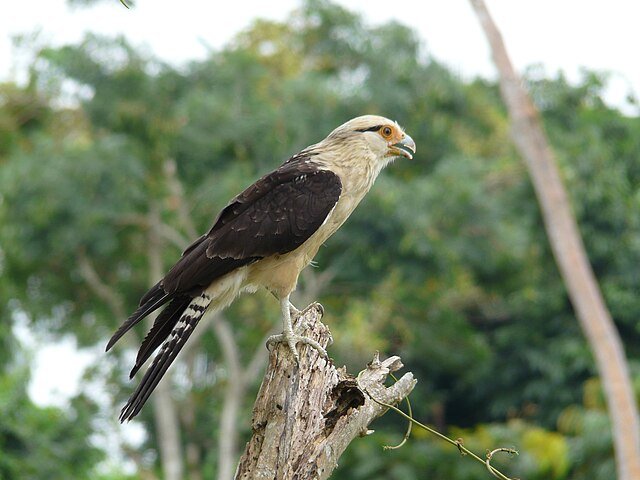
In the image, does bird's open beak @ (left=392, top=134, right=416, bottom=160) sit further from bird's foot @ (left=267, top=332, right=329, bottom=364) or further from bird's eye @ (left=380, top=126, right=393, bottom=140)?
bird's foot @ (left=267, top=332, right=329, bottom=364)

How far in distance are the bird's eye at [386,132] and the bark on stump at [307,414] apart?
67.2 inches

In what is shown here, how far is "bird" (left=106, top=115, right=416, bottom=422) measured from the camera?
534 cm

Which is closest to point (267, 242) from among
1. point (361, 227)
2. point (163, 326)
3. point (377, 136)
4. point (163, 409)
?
point (163, 326)

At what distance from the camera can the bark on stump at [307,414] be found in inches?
187

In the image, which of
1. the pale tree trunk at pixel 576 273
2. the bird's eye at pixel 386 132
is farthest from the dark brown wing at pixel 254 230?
→ the pale tree trunk at pixel 576 273

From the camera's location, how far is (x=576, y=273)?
1359 centimetres

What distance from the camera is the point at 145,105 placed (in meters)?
18.2

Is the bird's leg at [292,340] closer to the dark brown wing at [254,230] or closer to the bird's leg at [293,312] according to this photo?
the bird's leg at [293,312]

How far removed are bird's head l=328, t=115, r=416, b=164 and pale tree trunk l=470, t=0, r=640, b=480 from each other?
752 centimetres

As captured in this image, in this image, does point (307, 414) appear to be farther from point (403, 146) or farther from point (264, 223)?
point (403, 146)

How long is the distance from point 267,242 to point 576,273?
28.0 feet

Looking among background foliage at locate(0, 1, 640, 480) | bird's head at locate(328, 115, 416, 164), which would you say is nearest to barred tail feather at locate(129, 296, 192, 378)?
bird's head at locate(328, 115, 416, 164)

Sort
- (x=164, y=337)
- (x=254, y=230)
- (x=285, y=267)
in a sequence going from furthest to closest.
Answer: (x=285, y=267) → (x=254, y=230) → (x=164, y=337)

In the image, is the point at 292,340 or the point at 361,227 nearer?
the point at 292,340
